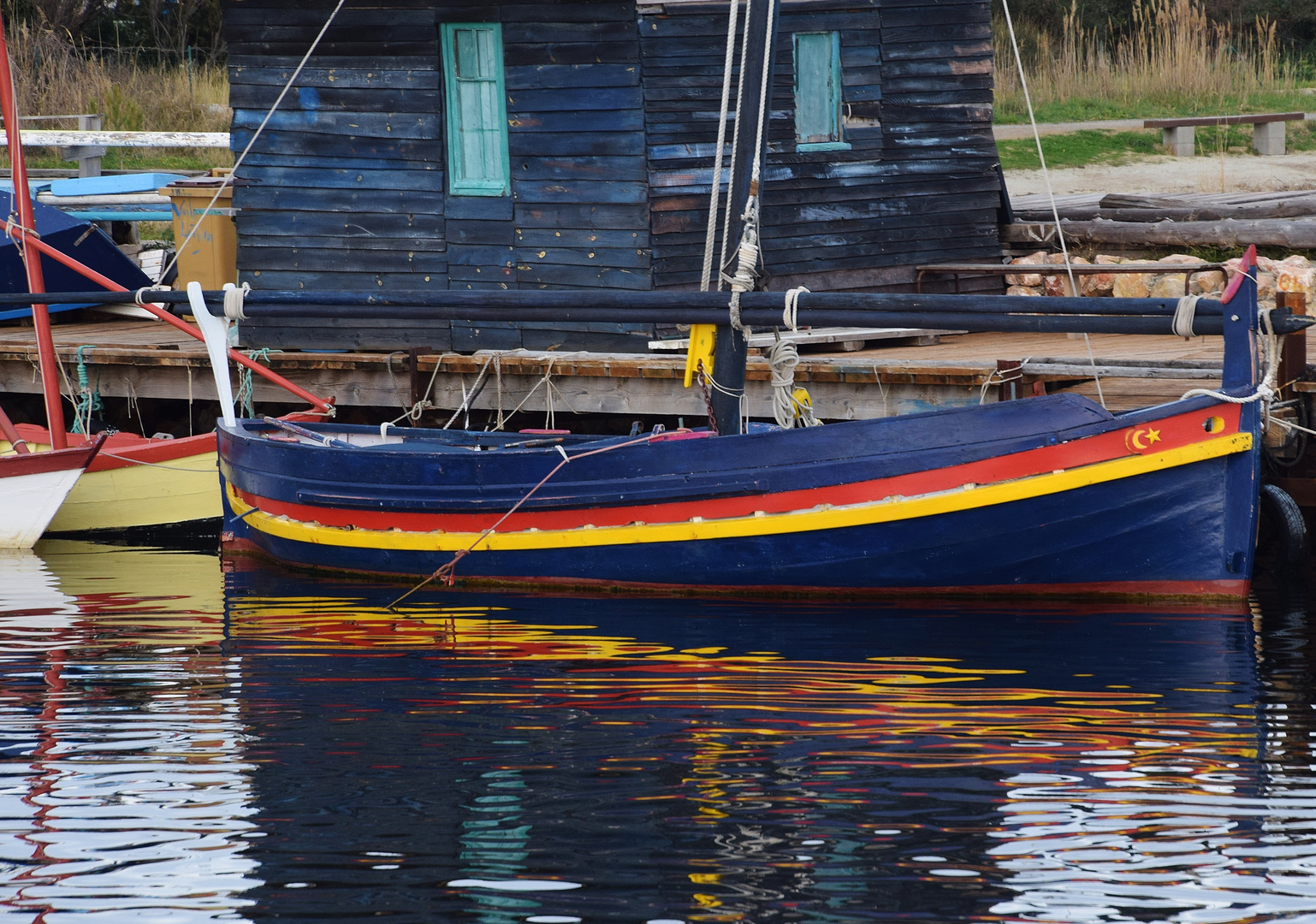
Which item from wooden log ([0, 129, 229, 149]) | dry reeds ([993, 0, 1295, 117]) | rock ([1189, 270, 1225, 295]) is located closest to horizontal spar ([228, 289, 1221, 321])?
rock ([1189, 270, 1225, 295])

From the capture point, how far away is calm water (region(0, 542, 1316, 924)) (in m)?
4.54

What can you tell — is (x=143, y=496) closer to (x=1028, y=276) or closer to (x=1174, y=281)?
(x=1028, y=276)

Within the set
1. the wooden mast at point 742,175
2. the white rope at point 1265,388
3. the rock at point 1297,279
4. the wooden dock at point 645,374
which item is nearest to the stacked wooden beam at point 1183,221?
the rock at point 1297,279

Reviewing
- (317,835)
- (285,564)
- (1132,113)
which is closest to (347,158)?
(285,564)

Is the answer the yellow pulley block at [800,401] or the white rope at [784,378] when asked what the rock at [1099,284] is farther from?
the white rope at [784,378]

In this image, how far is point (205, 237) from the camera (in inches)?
535

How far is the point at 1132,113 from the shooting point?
23.6 meters

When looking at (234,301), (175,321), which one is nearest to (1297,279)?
(234,301)

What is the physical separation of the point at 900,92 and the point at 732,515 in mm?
5981

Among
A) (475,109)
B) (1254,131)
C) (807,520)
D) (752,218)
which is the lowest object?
(807,520)

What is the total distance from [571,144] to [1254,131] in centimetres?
1241

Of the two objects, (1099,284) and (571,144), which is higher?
(571,144)

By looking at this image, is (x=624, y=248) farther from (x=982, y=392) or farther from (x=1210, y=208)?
(x=1210, y=208)

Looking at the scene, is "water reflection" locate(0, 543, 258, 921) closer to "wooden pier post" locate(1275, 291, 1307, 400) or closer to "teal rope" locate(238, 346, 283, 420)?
"teal rope" locate(238, 346, 283, 420)
